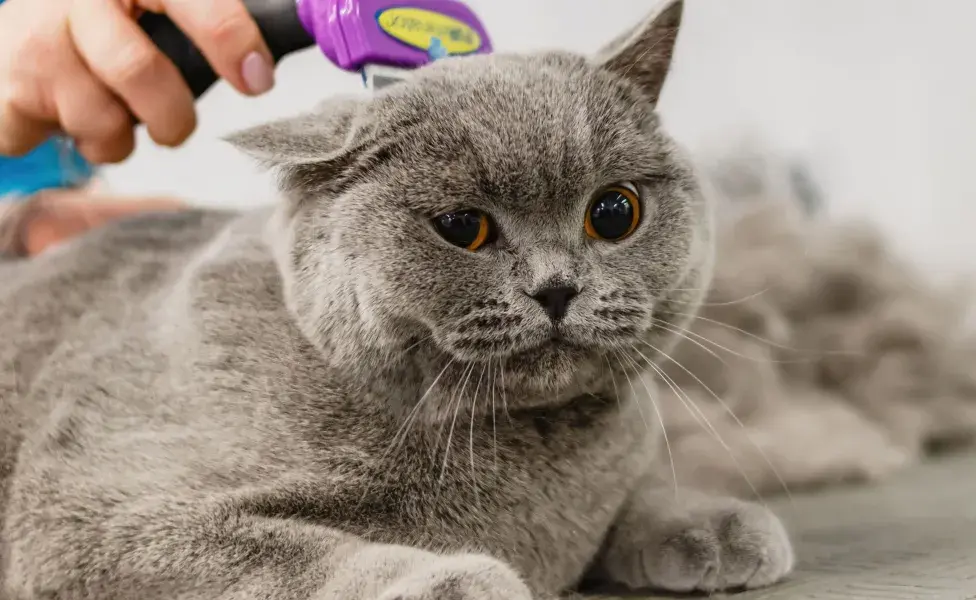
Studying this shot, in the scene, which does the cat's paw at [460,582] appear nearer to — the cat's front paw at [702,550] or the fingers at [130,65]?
the cat's front paw at [702,550]

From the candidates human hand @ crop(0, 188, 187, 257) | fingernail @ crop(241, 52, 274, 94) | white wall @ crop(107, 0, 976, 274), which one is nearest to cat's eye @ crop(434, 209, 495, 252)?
fingernail @ crop(241, 52, 274, 94)

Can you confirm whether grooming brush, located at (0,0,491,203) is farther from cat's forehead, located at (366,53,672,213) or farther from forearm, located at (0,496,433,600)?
forearm, located at (0,496,433,600)

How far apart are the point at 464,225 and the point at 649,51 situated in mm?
245

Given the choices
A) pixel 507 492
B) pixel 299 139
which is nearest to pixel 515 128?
pixel 299 139

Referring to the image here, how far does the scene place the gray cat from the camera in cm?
61

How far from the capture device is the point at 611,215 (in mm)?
658

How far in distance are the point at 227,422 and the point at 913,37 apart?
69.2 inches

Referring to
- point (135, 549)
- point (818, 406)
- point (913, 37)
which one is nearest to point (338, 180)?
point (135, 549)

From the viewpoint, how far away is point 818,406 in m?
1.33

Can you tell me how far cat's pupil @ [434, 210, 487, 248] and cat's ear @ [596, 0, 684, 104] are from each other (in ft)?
0.64

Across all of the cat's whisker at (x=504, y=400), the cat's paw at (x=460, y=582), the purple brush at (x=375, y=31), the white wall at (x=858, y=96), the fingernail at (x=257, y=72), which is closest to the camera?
the cat's paw at (x=460, y=582)

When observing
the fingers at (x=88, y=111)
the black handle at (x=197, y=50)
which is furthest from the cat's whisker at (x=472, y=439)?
the fingers at (x=88, y=111)

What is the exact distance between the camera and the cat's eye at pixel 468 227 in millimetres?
627

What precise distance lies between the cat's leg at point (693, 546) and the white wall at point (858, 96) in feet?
3.23
